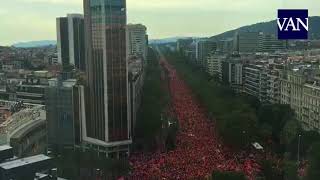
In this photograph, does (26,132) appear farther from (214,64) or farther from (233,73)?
(214,64)

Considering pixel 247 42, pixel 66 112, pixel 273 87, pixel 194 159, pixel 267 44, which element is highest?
pixel 247 42

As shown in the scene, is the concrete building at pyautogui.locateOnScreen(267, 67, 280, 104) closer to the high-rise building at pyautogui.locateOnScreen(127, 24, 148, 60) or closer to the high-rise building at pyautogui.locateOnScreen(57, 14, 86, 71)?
the high-rise building at pyautogui.locateOnScreen(57, 14, 86, 71)

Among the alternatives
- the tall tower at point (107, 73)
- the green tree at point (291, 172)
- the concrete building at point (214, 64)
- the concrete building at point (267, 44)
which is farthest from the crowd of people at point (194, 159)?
the concrete building at point (267, 44)

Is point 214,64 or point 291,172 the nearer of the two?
point 291,172

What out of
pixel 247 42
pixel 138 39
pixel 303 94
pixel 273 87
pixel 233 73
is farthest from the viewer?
pixel 247 42

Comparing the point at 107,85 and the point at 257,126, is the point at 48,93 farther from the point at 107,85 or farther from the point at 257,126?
the point at 257,126

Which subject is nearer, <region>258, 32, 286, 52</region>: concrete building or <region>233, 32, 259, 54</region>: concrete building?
<region>258, 32, 286, 52</region>: concrete building

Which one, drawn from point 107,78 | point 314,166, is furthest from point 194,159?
point 314,166

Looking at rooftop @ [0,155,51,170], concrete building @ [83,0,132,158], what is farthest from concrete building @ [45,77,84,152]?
rooftop @ [0,155,51,170]
